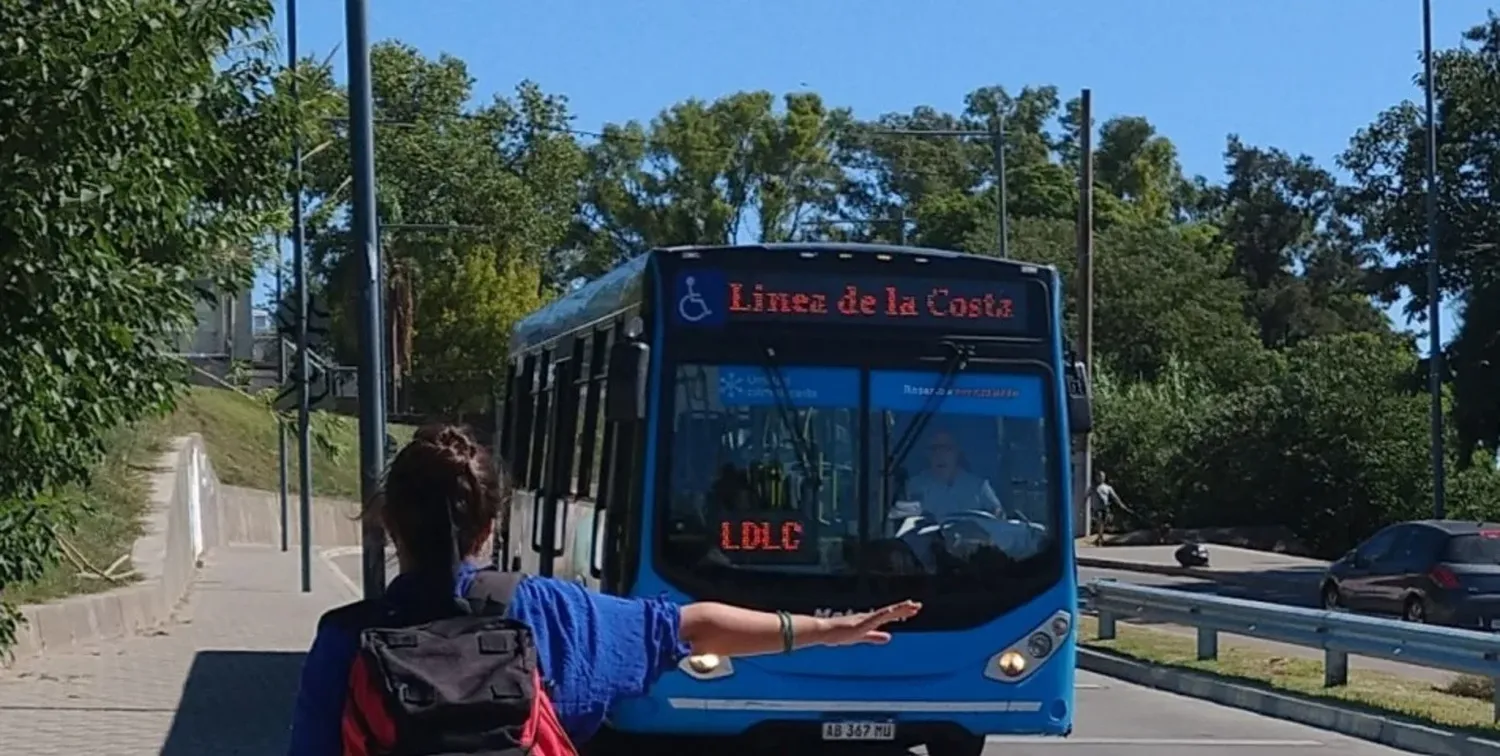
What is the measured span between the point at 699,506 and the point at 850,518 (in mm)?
803

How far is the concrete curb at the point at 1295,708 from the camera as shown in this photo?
13.7 meters

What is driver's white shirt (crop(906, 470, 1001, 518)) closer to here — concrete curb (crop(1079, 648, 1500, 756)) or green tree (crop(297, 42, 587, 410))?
concrete curb (crop(1079, 648, 1500, 756))

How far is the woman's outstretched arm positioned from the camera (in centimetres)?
429

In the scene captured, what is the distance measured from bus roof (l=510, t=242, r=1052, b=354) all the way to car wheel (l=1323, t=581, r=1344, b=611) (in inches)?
594

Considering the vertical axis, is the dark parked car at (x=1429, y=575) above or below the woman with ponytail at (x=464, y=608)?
below

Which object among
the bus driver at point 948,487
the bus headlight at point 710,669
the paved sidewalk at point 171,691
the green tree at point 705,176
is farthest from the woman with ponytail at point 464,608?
the green tree at point 705,176

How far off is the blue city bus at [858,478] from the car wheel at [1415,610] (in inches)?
604

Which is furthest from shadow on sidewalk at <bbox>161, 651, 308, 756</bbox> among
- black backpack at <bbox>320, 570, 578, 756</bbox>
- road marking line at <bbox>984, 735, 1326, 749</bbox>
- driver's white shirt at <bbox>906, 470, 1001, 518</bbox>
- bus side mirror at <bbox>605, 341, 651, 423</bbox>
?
black backpack at <bbox>320, 570, 578, 756</bbox>

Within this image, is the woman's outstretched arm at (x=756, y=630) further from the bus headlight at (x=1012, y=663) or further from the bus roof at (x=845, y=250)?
the bus roof at (x=845, y=250)

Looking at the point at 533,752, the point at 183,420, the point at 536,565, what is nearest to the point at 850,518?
the point at 536,565

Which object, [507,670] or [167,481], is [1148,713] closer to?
[507,670]

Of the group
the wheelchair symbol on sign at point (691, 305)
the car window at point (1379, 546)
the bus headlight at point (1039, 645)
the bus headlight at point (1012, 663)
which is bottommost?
the car window at point (1379, 546)

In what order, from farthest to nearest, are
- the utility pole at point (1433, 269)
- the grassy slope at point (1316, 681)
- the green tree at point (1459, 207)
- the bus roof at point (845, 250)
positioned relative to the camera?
the green tree at point (1459, 207) < the utility pole at point (1433, 269) < the grassy slope at point (1316, 681) < the bus roof at point (845, 250)

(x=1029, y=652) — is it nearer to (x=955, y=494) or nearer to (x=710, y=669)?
(x=955, y=494)
